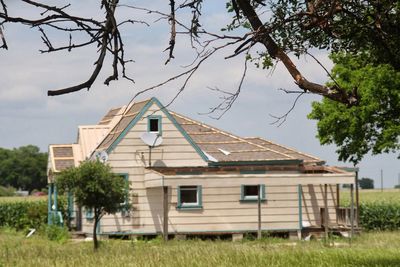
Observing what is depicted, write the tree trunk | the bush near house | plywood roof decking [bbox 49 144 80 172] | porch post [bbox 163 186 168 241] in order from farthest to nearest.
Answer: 1. the bush near house
2. plywood roof decking [bbox 49 144 80 172]
3. porch post [bbox 163 186 168 241]
4. the tree trunk

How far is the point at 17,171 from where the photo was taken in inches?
5664

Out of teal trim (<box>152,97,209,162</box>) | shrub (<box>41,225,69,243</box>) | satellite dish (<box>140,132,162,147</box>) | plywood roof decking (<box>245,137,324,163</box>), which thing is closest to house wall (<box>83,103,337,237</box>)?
teal trim (<box>152,97,209,162</box>)

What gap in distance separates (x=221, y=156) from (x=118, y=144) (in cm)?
445

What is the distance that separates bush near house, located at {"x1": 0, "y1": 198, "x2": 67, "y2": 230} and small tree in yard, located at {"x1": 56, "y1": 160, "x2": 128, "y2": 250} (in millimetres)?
10097

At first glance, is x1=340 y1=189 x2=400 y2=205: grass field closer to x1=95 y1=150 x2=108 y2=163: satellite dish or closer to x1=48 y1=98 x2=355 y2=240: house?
x1=48 y1=98 x2=355 y2=240: house

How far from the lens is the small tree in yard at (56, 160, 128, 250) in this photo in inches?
1210

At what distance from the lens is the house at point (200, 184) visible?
34.9m

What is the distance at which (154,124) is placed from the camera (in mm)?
36125

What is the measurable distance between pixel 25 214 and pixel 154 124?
1196cm

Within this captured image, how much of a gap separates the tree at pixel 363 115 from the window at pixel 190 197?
8257mm

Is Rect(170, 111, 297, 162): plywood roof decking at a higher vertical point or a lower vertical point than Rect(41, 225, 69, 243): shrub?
higher

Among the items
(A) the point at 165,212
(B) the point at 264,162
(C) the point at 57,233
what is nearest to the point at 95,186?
(A) the point at 165,212

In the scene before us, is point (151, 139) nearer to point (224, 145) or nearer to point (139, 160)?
point (139, 160)

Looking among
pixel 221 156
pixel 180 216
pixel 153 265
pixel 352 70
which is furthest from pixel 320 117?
pixel 153 265
